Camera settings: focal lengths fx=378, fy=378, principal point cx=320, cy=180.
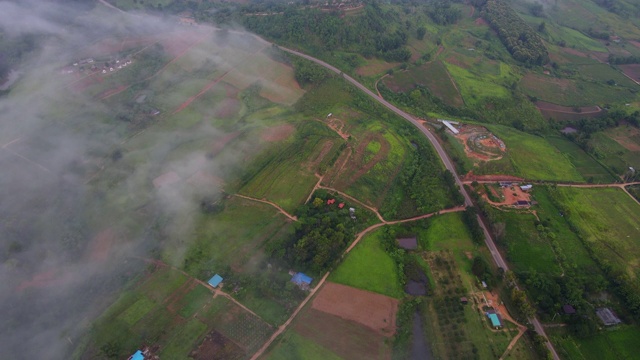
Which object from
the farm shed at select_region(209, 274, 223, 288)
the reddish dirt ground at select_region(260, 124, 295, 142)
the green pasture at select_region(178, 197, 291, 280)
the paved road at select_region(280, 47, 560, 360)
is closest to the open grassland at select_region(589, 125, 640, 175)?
the paved road at select_region(280, 47, 560, 360)

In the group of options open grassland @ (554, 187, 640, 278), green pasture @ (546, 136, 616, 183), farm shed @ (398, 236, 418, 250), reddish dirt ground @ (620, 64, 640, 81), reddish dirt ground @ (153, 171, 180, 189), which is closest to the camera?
open grassland @ (554, 187, 640, 278)

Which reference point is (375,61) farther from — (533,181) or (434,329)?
(434,329)

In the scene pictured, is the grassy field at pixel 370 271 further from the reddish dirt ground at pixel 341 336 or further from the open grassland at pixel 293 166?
the open grassland at pixel 293 166

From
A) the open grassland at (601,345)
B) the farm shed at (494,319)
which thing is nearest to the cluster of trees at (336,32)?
the farm shed at (494,319)

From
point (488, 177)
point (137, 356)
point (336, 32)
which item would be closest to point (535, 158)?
point (488, 177)

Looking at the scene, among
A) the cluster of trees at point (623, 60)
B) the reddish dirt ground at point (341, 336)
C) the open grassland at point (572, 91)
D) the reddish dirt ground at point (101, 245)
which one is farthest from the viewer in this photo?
the cluster of trees at point (623, 60)

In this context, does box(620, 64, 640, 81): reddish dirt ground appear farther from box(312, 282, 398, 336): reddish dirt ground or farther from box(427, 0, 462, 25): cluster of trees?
box(312, 282, 398, 336): reddish dirt ground
